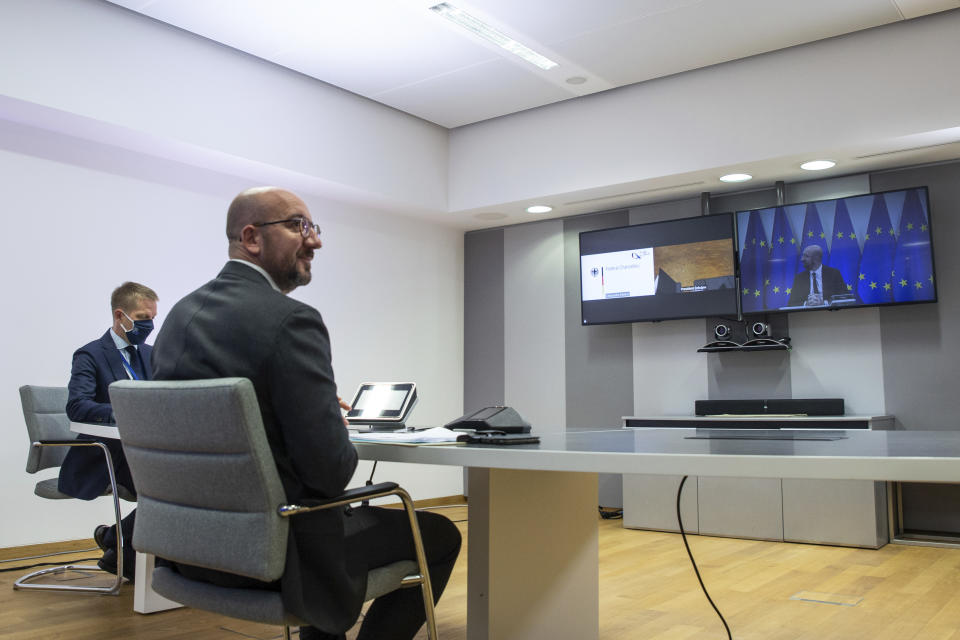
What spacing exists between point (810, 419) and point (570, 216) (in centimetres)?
253

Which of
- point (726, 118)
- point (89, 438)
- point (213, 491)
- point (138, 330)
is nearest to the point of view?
point (213, 491)

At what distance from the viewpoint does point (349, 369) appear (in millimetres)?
5852

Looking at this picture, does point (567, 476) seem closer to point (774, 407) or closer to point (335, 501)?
point (335, 501)

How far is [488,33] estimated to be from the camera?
4.54 metres

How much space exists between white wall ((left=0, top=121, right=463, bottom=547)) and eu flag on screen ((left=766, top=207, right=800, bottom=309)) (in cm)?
280

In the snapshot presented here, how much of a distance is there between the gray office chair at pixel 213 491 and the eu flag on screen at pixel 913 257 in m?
4.07

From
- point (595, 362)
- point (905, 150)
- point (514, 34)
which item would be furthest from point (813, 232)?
point (514, 34)

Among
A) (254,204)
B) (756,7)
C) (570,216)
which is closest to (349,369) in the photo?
(570,216)

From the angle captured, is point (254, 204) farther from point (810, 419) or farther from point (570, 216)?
point (570, 216)

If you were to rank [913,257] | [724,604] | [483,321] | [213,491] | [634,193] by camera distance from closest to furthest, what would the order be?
1. [213,491]
2. [724,604]
3. [913,257]
4. [634,193]
5. [483,321]

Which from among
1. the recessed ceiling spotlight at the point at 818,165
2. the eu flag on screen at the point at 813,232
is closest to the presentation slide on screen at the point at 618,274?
the eu flag on screen at the point at 813,232

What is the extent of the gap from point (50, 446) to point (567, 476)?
8.17 ft

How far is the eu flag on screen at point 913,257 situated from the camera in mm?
4633

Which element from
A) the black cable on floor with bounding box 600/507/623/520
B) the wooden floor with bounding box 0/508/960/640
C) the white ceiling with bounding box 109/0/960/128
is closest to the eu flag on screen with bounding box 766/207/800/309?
the white ceiling with bounding box 109/0/960/128
